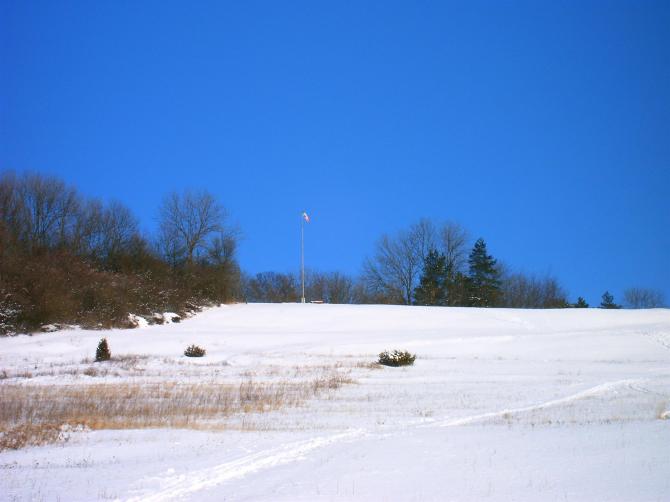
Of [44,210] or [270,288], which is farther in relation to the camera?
[270,288]

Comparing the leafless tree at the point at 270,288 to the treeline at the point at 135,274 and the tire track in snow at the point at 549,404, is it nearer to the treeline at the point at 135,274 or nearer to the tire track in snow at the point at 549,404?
the treeline at the point at 135,274

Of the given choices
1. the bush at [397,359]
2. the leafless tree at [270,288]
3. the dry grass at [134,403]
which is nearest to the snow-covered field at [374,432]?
the dry grass at [134,403]

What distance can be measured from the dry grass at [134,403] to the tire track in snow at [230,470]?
2.72 metres

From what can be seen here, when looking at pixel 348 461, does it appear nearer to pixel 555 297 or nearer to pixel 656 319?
pixel 656 319

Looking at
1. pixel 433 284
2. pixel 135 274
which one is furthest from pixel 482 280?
pixel 135 274

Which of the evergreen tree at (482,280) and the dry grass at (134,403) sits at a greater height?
the evergreen tree at (482,280)

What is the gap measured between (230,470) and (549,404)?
30.2 feet

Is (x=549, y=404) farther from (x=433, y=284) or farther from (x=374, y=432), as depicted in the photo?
(x=433, y=284)

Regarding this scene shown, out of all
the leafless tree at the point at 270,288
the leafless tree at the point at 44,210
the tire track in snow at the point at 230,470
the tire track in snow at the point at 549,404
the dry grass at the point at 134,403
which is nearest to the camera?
the tire track in snow at the point at 230,470

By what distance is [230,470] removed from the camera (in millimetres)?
7652

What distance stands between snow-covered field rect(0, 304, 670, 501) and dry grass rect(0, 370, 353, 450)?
301 mm

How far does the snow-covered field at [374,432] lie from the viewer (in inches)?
272

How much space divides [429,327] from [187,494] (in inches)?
1440

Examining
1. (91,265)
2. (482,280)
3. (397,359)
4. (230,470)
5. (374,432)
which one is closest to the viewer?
(230,470)
